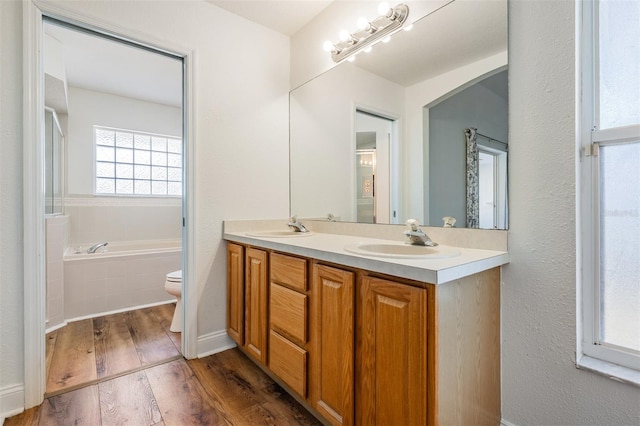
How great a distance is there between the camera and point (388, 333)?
104cm

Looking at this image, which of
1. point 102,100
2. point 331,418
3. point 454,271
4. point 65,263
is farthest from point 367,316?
point 102,100

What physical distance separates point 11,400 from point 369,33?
2726 mm

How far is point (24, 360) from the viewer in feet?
4.98

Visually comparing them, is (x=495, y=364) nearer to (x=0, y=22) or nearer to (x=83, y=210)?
(x=0, y=22)

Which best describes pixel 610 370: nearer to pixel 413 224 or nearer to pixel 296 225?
pixel 413 224

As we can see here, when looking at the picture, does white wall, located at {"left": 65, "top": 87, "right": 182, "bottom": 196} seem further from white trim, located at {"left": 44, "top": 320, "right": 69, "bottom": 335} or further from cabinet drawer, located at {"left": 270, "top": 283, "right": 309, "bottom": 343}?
cabinet drawer, located at {"left": 270, "top": 283, "right": 309, "bottom": 343}

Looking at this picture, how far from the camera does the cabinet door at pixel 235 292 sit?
1.98 m

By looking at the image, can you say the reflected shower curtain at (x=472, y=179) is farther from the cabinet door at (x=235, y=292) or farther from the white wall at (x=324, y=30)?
the cabinet door at (x=235, y=292)

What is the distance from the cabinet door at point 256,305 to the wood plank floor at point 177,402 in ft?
0.57

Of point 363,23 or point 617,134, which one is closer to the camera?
point 617,134

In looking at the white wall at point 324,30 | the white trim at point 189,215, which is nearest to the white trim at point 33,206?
the white trim at point 189,215

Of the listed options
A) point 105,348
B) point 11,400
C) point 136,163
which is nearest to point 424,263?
point 11,400

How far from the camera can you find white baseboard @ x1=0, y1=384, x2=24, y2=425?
1.45 metres

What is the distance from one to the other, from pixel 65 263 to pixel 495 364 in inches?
130
